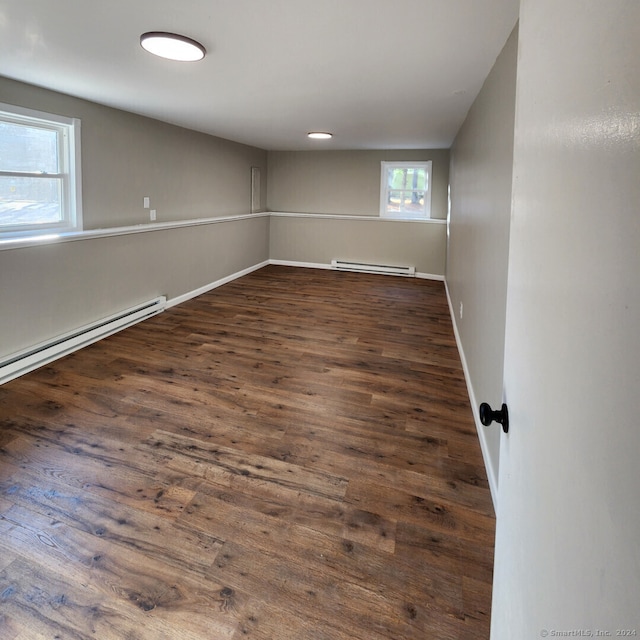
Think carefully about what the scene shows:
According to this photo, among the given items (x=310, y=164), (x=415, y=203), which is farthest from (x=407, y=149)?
(x=310, y=164)

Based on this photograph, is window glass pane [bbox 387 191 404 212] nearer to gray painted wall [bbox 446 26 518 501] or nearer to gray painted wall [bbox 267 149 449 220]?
gray painted wall [bbox 267 149 449 220]

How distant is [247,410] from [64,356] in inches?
74.6

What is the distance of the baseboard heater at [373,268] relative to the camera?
7.71 m

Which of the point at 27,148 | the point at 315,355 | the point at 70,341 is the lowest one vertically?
the point at 315,355

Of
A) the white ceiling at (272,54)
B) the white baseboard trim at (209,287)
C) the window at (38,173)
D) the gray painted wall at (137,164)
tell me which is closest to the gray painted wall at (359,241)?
the white baseboard trim at (209,287)

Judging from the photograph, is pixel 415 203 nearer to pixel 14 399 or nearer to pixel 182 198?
pixel 182 198

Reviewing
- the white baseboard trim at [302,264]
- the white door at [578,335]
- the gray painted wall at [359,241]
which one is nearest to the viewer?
the white door at [578,335]

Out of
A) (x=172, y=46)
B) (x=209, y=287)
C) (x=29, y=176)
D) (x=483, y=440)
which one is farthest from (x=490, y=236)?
(x=209, y=287)

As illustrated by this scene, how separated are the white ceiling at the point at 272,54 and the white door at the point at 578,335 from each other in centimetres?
150

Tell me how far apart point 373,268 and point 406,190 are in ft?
4.78

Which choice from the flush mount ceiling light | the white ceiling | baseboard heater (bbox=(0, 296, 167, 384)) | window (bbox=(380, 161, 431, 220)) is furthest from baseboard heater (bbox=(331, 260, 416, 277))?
the flush mount ceiling light

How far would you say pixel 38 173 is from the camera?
11.8 feet

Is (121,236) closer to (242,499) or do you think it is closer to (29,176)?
(29,176)

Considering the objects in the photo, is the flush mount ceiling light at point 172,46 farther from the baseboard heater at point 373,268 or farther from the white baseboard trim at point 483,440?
the baseboard heater at point 373,268
